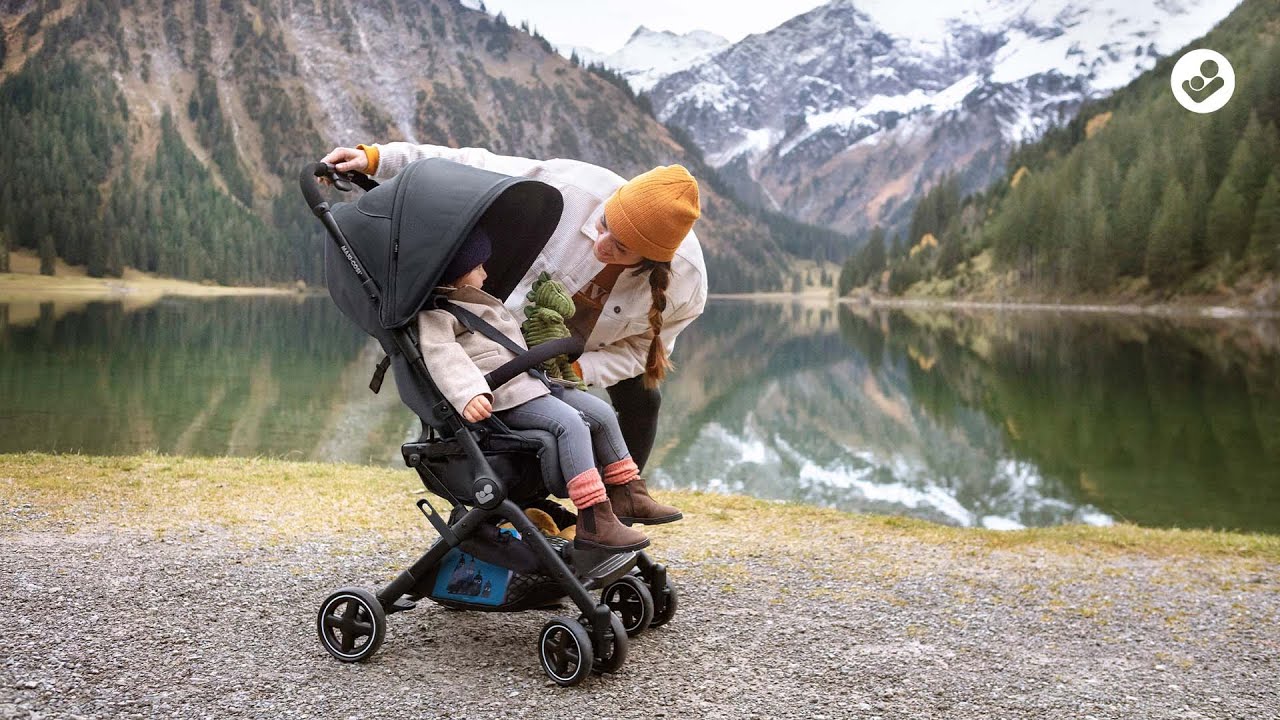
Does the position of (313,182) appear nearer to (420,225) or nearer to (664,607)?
(420,225)

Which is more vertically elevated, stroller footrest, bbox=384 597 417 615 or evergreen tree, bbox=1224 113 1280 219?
evergreen tree, bbox=1224 113 1280 219

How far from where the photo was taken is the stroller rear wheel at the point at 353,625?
5301mm

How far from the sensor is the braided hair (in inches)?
236

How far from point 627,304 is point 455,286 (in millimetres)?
1359

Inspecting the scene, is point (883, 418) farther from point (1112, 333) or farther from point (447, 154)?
point (1112, 333)

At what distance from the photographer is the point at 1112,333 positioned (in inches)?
2704

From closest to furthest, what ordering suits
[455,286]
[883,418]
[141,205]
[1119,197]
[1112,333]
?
1. [455,286]
2. [883,418]
3. [1112,333]
4. [1119,197]
5. [141,205]

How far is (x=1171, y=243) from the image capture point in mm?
93938

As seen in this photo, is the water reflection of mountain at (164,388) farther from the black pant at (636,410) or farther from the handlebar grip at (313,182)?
the black pant at (636,410)

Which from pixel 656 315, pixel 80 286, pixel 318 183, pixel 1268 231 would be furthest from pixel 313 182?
pixel 80 286

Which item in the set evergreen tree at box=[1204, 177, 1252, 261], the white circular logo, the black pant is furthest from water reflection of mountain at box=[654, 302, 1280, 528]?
the white circular logo

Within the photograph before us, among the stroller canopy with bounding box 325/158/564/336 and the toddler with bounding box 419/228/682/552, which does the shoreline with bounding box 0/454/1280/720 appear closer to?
the toddler with bounding box 419/228/682/552

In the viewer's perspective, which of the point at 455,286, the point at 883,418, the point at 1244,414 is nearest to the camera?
the point at 455,286

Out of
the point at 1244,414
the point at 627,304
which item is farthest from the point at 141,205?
the point at 627,304
